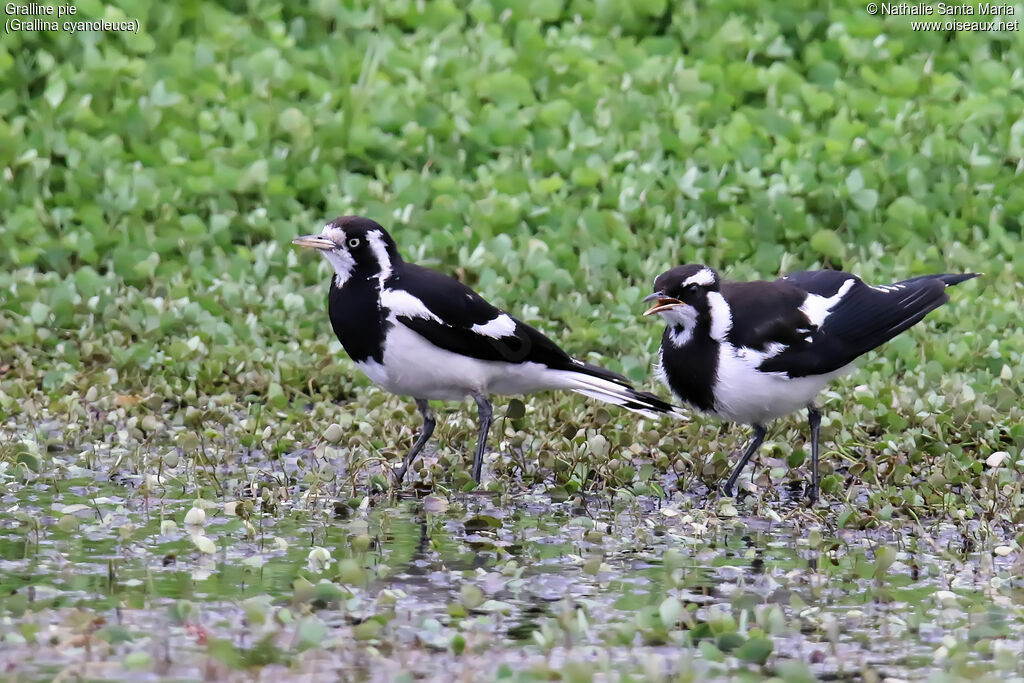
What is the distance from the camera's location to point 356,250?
874cm

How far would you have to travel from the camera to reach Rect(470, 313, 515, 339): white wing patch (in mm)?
8773

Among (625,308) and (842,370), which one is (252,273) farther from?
(842,370)

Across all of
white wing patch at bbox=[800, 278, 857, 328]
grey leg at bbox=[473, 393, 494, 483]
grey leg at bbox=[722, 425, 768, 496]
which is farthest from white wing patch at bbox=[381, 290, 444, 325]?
white wing patch at bbox=[800, 278, 857, 328]

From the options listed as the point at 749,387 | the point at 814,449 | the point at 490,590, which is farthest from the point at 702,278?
the point at 490,590

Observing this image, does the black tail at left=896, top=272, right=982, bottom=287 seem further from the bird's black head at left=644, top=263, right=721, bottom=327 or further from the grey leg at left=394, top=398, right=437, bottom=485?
the grey leg at left=394, top=398, right=437, bottom=485

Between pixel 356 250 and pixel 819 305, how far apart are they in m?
2.39

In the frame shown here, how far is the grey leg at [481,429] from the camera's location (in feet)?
28.2

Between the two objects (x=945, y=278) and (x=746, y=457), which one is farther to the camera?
(x=945, y=278)

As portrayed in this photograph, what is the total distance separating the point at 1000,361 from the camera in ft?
34.1

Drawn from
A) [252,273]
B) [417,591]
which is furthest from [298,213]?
[417,591]

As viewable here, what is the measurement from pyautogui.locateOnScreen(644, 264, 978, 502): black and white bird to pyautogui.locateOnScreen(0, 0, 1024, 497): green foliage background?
3.41 feet

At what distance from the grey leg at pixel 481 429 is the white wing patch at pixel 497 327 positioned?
33 cm

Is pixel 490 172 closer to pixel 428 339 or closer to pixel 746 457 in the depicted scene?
pixel 428 339

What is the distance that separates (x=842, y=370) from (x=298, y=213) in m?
5.11
